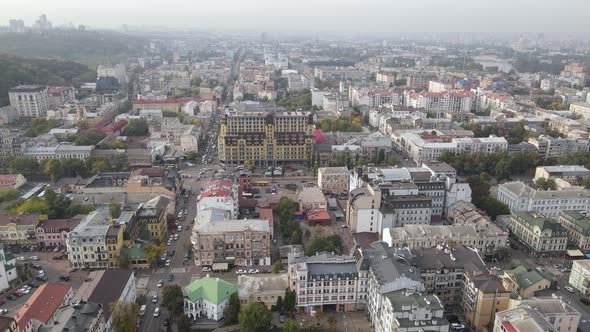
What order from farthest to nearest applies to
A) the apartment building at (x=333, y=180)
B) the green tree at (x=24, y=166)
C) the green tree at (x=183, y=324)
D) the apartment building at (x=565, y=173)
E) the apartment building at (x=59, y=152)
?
the apartment building at (x=59, y=152)
the green tree at (x=24, y=166)
the apartment building at (x=565, y=173)
the apartment building at (x=333, y=180)
the green tree at (x=183, y=324)

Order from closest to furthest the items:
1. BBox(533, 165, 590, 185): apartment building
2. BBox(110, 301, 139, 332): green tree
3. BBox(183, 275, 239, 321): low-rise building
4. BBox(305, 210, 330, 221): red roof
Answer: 1. BBox(110, 301, 139, 332): green tree
2. BBox(183, 275, 239, 321): low-rise building
3. BBox(305, 210, 330, 221): red roof
4. BBox(533, 165, 590, 185): apartment building

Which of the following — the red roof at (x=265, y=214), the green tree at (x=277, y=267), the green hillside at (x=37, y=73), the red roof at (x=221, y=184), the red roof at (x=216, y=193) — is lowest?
the green tree at (x=277, y=267)

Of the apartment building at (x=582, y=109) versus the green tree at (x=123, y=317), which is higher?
the apartment building at (x=582, y=109)

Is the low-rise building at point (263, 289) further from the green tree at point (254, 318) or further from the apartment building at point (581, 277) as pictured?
the apartment building at point (581, 277)

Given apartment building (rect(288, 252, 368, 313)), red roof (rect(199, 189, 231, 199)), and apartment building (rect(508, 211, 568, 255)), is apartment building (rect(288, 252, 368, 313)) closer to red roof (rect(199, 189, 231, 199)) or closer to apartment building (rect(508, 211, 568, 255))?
red roof (rect(199, 189, 231, 199))

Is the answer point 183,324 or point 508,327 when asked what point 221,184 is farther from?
point 508,327

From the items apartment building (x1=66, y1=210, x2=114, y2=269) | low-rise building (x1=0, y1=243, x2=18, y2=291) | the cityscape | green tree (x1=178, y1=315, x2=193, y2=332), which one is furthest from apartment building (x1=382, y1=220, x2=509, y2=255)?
low-rise building (x1=0, y1=243, x2=18, y2=291)

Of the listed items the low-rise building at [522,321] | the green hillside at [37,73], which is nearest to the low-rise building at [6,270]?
the low-rise building at [522,321]
